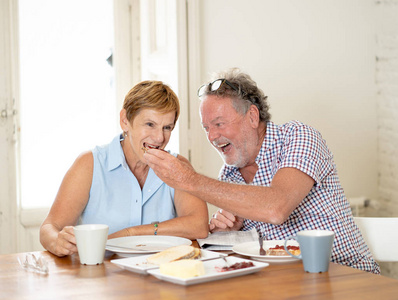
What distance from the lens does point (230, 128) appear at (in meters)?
2.13

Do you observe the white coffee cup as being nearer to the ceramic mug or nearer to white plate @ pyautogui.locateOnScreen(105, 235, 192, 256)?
white plate @ pyautogui.locateOnScreen(105, 235, 192, 256)

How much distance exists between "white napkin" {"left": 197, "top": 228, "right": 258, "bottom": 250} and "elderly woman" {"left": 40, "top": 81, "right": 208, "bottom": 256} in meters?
0.08

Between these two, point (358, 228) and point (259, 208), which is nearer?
point (259, 208)

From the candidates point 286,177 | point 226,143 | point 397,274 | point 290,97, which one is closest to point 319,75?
point 290,97

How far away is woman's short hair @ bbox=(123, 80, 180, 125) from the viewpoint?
2.05m

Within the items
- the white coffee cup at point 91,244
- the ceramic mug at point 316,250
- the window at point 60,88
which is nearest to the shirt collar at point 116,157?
the white coffee cup at point 91,244

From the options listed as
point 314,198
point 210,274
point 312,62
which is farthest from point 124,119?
point 312,62

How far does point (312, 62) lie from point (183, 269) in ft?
8.34

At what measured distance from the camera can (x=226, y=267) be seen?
1344 millimetres

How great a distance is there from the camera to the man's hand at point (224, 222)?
2.00 meters

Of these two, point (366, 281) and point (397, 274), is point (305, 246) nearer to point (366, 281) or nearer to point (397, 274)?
point (366, 281)

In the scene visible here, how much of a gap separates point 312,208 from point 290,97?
1.59 m

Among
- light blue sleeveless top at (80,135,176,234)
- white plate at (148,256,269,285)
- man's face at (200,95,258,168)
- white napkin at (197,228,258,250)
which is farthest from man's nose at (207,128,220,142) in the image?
white plate at (148,256,269,285)

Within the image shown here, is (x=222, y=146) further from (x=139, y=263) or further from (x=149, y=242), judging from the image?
(x=139, y=263)
